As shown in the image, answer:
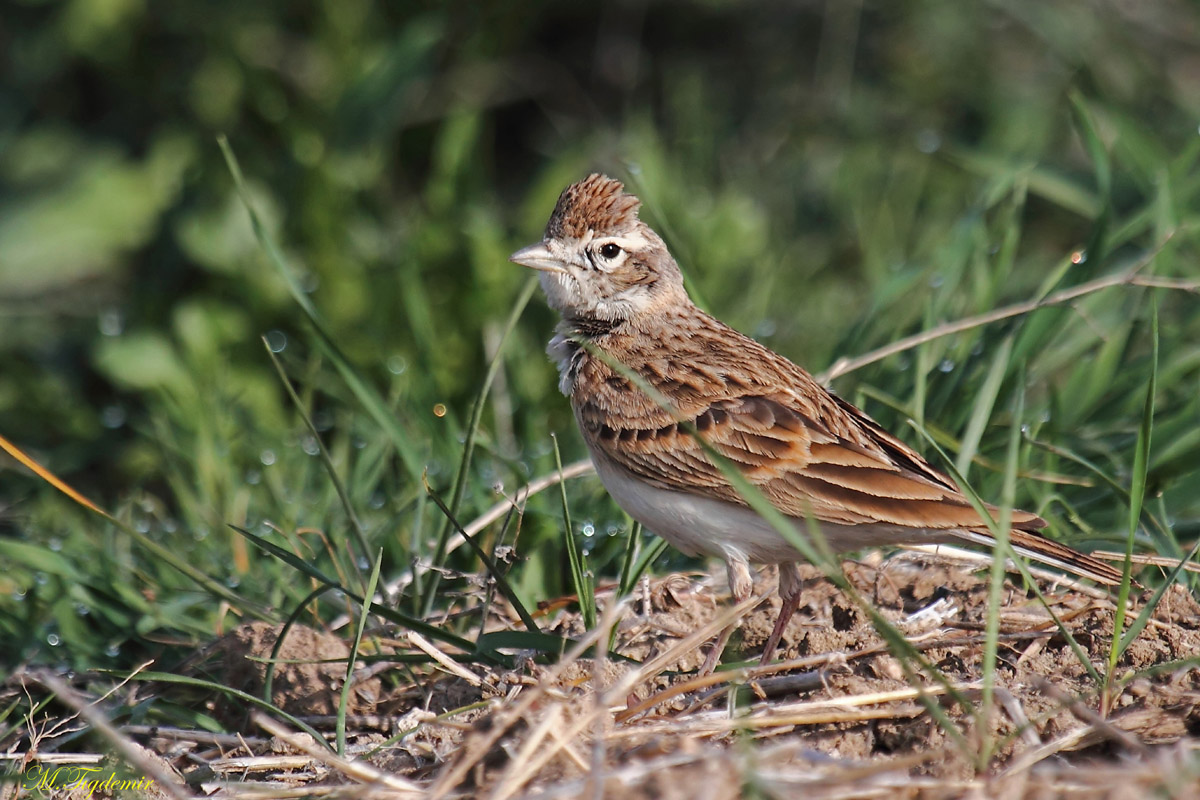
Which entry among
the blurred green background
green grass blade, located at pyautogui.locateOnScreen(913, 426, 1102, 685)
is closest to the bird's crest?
the blurred green background

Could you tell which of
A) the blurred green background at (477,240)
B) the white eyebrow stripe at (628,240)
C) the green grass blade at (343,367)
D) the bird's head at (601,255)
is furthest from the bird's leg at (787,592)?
the green grass blade at (343,367)

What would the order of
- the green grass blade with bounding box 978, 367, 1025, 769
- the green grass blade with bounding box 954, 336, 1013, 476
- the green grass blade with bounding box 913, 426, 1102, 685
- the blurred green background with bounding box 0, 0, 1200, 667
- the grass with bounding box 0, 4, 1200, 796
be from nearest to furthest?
1. the green grass blade with bounding box 978, 367, 1025, 769
2. the green grass blade with bounding box 913, 426, 1102, 685
3. the green grass blade with bounding box 954, 336, 1013, 476
4. the grass with bounding box 0, 4, 1200, 796
5. the blurred green background with bounding box 0, 0, 1200, 667

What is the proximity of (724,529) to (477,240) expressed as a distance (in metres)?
2.91

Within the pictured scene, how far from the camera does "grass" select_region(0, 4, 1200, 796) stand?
4441 mm

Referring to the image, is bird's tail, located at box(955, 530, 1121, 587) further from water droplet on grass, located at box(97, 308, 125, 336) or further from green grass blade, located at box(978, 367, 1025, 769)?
water droplet on grass, located at box(97, 308, 125, 336)

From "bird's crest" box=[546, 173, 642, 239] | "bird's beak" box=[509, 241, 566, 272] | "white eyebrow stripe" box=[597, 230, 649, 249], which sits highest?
"bird's crest" box=[546, 173, 642, 239]

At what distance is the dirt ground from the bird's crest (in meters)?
1.24

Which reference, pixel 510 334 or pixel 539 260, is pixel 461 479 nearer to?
pixel 539 260

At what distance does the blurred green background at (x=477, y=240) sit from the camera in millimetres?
4867

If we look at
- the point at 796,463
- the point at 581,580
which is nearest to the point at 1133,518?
the point at 796,463

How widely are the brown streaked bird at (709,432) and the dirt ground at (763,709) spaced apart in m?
0.24

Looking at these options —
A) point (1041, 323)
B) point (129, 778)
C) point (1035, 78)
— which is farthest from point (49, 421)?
point (1035, 78)

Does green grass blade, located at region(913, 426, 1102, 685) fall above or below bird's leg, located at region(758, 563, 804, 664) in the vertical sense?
above

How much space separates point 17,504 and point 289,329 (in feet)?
5.51
